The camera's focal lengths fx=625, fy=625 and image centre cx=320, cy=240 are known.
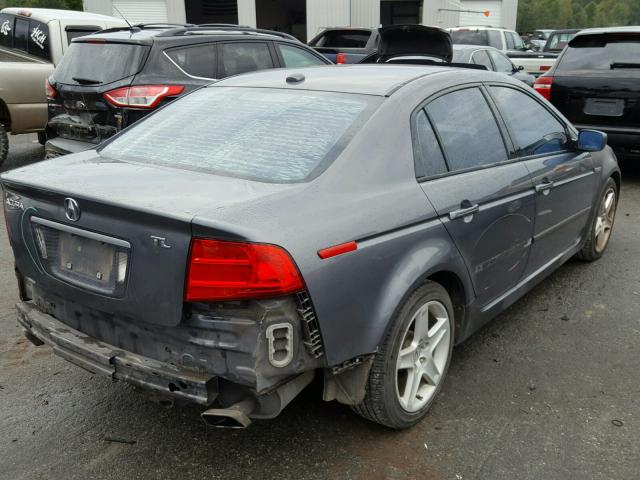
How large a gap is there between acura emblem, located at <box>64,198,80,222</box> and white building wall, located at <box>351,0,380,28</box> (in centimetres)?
2521

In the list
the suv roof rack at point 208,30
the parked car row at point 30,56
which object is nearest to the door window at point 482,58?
the suv roof rack at point 208,30

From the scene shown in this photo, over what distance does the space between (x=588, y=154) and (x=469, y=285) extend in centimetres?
188

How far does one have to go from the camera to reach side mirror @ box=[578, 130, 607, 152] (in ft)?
13.2

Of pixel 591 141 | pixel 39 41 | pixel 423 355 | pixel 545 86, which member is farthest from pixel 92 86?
pixel 545 86

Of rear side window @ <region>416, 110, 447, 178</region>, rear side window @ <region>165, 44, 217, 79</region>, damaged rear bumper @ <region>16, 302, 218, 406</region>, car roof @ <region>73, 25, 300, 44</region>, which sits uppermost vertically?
car roof @ <region>73, 25, 300, 44</region>

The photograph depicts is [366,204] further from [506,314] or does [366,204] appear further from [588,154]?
[588,154]

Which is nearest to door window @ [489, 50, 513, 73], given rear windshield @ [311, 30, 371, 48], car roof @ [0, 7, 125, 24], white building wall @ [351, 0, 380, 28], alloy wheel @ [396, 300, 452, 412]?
rear windshield @ [311, 30, 371, 48]

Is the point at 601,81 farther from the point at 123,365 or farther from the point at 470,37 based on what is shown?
the point at 470,37

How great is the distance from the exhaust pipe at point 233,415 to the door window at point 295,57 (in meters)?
5.88

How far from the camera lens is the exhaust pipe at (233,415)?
222 cm

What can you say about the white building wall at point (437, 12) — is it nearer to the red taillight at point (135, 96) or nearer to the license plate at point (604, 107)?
the license plate at point (604, 107)

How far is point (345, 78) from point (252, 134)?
2.15 feet

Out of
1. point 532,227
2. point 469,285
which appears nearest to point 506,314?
point 532,227

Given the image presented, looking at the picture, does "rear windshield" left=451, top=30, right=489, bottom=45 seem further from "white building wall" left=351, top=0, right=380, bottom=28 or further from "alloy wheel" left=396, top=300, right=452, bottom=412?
"alloy wheel" left=396, top=300, right=452, bottom=412
